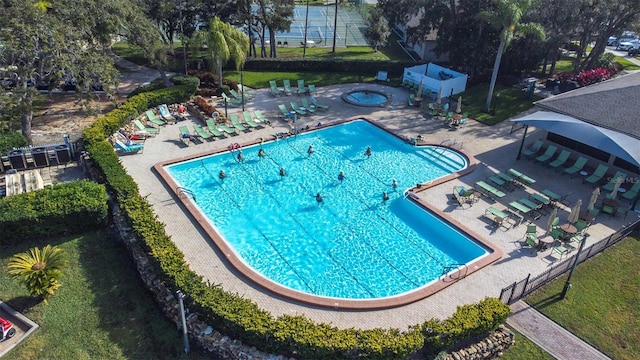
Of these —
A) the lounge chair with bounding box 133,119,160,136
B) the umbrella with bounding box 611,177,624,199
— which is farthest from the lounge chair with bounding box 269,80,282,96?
the umbrella with bounding box 611,177,624,199

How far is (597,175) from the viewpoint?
24172 mm

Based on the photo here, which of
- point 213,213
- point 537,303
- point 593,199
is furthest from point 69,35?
point 593,199

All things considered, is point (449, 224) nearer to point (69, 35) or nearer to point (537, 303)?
point (537, 303)

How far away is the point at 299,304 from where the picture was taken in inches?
630

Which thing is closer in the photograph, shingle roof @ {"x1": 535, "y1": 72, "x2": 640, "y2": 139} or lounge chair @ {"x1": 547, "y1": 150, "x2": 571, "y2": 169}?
shingle roof @ {"x1": 535, "y1": 72, "x2": 640, "y2": 139}

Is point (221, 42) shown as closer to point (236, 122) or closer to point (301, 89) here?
point (236, 122)

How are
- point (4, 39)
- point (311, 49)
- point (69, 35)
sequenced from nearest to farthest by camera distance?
point (4, 39), point (69, 35), point (311, 49)

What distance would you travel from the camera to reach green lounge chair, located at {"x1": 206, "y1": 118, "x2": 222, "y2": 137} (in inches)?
1093

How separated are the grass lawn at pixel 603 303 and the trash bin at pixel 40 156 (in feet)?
81.6

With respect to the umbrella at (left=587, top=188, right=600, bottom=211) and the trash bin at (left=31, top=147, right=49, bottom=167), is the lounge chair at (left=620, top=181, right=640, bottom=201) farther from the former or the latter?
the trash bin at (left=31, top=147, right=49, bottom=167)

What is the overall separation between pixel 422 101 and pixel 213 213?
64.8ft

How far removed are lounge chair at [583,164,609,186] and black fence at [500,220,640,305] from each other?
400cm

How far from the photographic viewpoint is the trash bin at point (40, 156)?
23.6 m

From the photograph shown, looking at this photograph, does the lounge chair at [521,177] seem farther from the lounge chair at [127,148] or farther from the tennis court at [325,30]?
the tennis court at [325,30]
